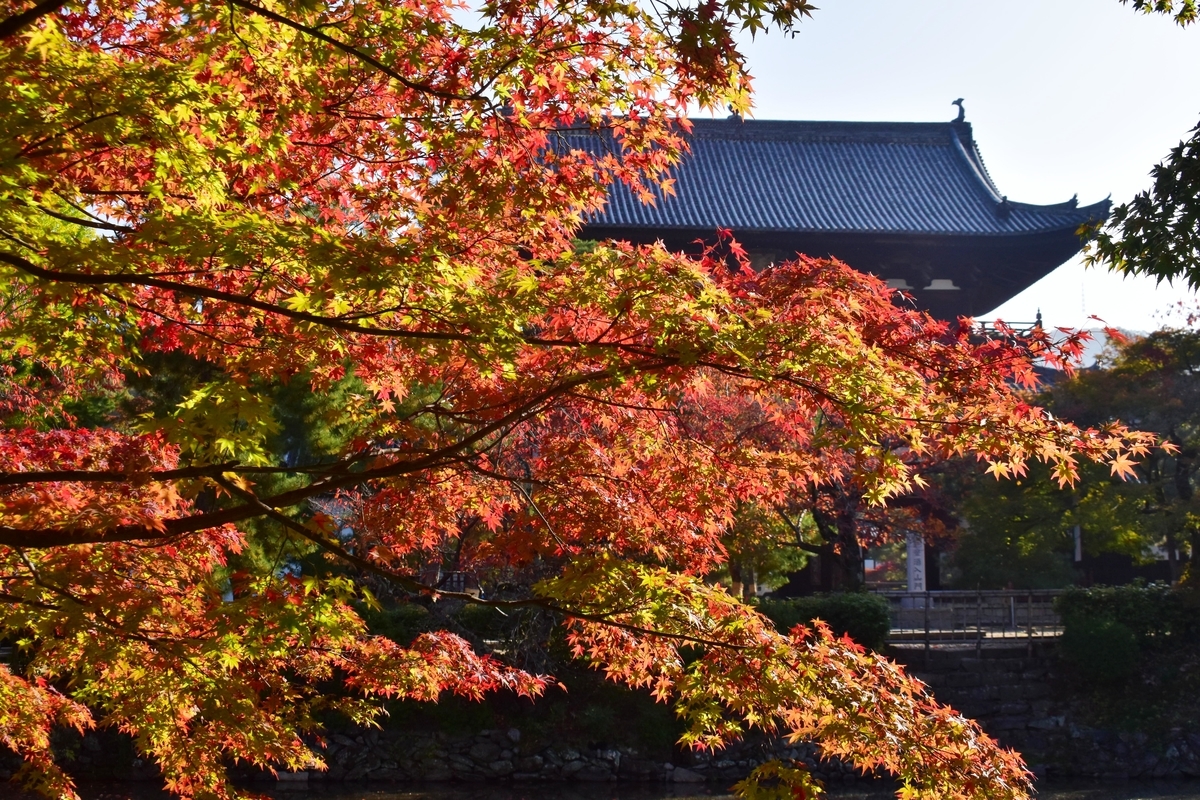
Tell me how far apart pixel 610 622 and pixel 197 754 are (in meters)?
2.20

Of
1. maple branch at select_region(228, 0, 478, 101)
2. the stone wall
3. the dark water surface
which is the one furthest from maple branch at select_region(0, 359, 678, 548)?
the stone wall

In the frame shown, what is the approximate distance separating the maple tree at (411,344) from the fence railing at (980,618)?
10.9 m

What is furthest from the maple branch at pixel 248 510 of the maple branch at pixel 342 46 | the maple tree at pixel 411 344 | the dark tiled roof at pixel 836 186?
the dark tiled roof at pixel 836 186

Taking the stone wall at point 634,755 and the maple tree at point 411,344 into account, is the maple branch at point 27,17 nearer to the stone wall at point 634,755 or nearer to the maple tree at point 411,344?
the maple tree at point 411,344

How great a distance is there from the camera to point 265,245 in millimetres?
2895

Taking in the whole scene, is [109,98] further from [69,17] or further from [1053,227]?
[1053,227]

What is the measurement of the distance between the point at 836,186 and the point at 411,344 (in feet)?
59.1

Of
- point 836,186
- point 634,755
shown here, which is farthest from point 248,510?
point 836,186

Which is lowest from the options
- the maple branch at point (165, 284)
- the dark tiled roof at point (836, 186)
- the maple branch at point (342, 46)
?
the maple branch at point (165, 284)

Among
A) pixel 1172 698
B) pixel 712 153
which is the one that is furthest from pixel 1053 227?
pixel 1172 698

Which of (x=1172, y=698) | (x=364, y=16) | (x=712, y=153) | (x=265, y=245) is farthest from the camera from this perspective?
(x=712, y=153)

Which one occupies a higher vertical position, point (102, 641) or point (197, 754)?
point (102, 641)

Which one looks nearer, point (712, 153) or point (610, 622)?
point (610, 622)

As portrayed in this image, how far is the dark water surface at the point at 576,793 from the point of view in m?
11.5
